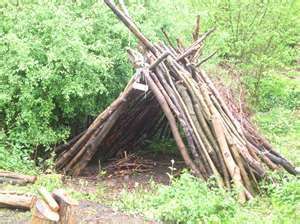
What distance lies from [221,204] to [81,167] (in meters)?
2.54

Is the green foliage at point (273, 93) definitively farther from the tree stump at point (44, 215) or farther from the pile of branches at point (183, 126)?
the tree stump at point (44, 215)

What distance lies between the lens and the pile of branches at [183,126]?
6391mm

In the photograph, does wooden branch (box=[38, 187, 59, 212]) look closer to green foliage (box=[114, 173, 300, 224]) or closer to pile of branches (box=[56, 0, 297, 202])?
green foliage (box=[114, 173, 300, 224])

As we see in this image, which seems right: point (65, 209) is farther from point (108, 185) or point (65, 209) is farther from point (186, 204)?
point (108, 185)

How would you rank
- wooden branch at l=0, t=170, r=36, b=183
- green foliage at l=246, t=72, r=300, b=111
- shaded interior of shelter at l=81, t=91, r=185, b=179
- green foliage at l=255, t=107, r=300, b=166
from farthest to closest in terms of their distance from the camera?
green foliage at l=246, t=72, r=300, b=111 → green foliage at l=255, t=107, r=300, b=166 → shaded interior of shelter at l=81, t=91, r=185, b=179 → wooden branch at l=0, t=170, r=36, b=183

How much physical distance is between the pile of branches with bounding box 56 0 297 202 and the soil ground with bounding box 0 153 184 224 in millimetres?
329

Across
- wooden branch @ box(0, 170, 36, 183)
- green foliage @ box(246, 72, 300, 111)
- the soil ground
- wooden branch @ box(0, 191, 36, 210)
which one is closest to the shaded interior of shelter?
the soil ground

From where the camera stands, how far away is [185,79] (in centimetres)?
709

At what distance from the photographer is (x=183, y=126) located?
653 centimetres

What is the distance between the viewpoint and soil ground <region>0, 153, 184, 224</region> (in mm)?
4949

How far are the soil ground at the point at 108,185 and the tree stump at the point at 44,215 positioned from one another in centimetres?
123

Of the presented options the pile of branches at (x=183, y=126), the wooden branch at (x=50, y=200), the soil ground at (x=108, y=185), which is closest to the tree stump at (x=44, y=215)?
the wooden branch at (x=50, y=200)

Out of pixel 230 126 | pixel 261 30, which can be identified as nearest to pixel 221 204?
pixel 230 126

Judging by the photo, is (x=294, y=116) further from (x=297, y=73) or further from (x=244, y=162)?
(x=244, y=162)
